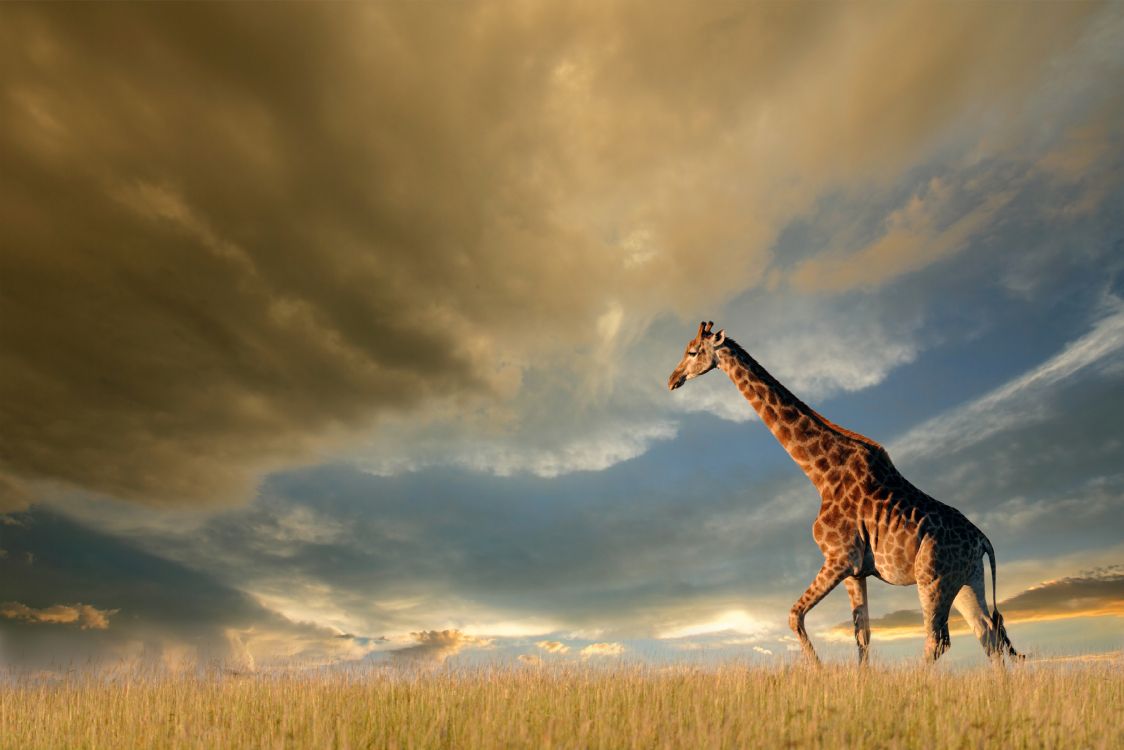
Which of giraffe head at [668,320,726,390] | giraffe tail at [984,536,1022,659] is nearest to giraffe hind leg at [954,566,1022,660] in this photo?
giraffe tail at [984,536,1022,659]

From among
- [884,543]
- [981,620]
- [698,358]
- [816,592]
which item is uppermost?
[698,358]

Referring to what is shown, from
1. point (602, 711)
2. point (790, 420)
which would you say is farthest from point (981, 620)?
point (602, 711)

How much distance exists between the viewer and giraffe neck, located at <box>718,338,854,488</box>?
17.3 meters

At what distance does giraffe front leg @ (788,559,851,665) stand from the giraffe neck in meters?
1.99

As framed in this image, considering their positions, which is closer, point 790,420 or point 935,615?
point 935,615

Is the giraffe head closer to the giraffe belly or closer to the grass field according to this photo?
the giraffe belly

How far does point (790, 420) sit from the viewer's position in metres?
18.1

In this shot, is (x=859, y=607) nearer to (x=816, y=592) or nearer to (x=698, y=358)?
(x=816, y=592)

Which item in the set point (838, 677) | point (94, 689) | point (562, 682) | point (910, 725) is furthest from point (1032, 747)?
point (94, 689)

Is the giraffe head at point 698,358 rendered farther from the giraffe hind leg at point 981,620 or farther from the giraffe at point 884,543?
the giraffe hind leg at point 981,620

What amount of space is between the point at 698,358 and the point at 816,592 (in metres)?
5.82

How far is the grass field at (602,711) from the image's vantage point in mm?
9555

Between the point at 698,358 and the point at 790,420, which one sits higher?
the point at 698,358

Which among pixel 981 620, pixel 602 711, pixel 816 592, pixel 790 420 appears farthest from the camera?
pixel 790 420
